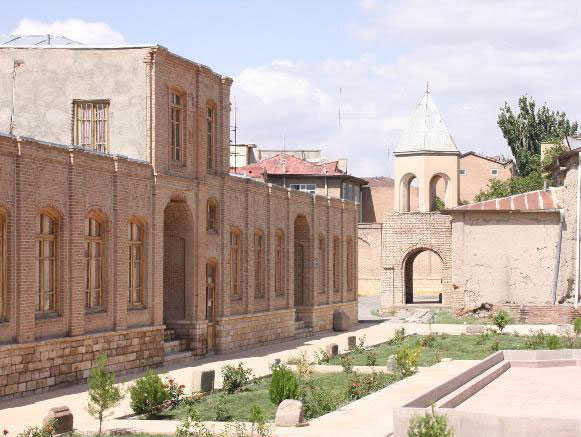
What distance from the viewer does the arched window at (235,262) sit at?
34.1 metres

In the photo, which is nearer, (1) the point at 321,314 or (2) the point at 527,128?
(1) the point at 321,314

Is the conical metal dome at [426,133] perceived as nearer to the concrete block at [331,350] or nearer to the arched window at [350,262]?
the arched window at [350,262]

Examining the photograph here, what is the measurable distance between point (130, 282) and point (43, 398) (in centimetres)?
606

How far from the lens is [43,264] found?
23469mm

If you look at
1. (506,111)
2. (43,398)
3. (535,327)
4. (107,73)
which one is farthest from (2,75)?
(506,111)

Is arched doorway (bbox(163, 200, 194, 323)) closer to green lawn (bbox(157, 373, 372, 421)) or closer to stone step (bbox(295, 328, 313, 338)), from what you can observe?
green lawn (bbox(157, 373, 372, 421))

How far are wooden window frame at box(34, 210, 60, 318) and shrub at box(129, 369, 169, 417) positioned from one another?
15.7 feet

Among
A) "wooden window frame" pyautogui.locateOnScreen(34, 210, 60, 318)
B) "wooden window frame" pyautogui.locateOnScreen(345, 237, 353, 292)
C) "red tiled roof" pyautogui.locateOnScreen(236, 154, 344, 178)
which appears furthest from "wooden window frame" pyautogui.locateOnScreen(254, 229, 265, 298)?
"red tiled roof" pyautogui.locateOnScreen(236, 154, 344, 178)

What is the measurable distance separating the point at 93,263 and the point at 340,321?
1914cm

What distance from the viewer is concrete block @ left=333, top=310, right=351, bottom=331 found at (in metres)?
43.5

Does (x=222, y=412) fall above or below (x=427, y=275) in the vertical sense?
below

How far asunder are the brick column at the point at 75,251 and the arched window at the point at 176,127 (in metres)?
5.77

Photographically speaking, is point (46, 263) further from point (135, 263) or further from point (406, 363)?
point (406, 363)

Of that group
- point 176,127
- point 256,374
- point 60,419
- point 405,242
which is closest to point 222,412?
point 60,419
